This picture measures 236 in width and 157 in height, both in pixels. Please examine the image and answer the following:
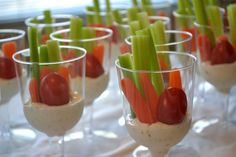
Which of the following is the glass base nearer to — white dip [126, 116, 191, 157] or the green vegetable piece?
white dip [126, 116, 191, 157]

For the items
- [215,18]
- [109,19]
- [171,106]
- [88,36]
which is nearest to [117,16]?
[109,19]

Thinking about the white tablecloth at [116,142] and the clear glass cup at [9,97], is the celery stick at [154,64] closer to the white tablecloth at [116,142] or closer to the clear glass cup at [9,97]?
the white tablecloth at [116,142]

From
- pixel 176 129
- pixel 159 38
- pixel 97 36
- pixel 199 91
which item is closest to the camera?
pixel 176 129

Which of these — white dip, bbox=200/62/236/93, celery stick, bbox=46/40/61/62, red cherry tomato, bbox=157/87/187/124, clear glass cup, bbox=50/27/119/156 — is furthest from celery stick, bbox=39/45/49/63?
white dip, bbox=200/62/236/93

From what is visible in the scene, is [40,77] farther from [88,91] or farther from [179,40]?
[179,40]

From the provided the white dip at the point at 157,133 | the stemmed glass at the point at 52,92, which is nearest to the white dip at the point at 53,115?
the stemmed glass at the point at 52,92

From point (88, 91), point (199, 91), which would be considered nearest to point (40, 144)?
point (88, 91)

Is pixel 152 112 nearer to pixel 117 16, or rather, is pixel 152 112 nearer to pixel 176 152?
pixel 176 152
